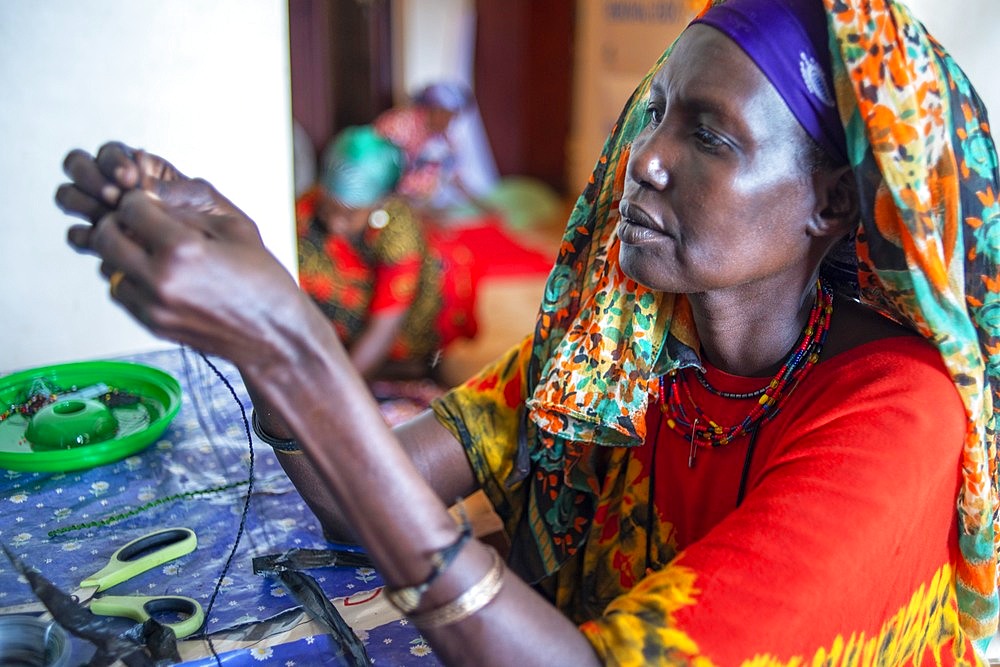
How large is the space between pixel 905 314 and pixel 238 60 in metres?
1.60

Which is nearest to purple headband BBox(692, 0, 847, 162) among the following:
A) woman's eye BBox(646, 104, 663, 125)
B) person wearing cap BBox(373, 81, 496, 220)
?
woman's eye BBox(646, 104, 663, 125)

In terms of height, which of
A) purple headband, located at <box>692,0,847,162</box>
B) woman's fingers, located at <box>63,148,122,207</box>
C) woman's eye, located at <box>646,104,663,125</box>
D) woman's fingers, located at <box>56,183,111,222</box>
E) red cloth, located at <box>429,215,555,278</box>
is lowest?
red cloth, located at <box>429,215,555,278</box>

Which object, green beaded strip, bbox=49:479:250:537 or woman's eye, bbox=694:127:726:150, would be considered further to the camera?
green beaded strip, bbox=49:479:250:537

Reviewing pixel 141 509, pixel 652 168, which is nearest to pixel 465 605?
pixel 652 168

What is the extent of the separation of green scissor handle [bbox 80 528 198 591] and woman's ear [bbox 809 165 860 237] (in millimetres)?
888

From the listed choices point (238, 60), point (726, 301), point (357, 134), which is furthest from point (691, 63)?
point (357, 134)

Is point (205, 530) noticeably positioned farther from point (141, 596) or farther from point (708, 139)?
point (708, 139)

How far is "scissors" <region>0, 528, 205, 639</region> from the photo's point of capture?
1034 millimetres

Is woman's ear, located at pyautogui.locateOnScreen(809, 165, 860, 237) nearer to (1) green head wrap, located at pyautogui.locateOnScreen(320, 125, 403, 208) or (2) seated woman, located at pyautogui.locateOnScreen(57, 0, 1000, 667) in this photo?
(2) seated woman, located at pyautogui.locateOnScreen(57, 0, 1000, 667)

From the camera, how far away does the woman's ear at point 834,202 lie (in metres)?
1.11

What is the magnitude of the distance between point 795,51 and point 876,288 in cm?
31

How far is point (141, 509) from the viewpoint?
4.23ft

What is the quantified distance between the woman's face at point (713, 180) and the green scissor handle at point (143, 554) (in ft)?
2.19

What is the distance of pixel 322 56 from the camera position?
224 inches
